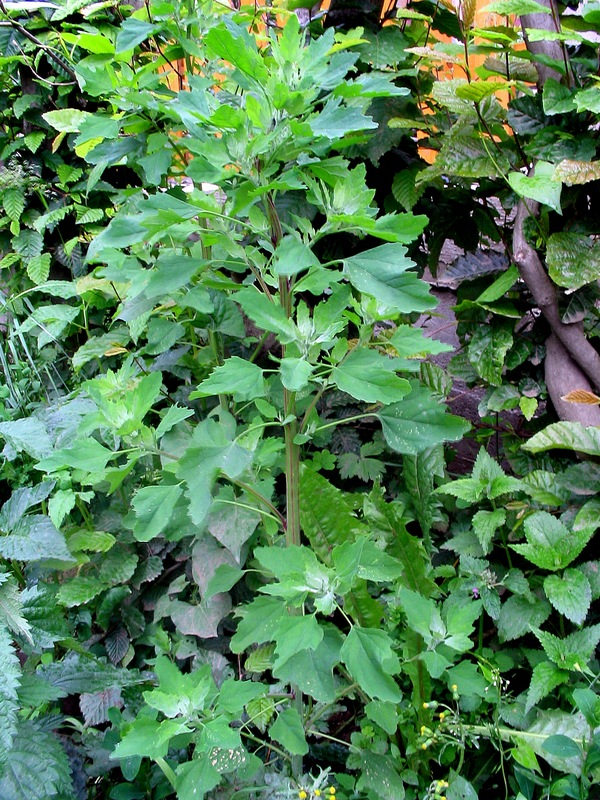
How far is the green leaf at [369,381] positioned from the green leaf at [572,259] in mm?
680

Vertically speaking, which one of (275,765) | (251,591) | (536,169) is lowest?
(275,765)

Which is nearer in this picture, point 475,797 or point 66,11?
point 475,797

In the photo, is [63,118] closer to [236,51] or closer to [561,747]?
[236,51]

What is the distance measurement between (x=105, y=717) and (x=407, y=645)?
681 mm

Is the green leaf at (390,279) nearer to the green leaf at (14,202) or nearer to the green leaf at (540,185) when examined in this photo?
the green leaf at (540,185)

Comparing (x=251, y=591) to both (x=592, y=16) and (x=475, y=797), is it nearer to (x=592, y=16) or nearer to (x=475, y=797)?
(x=475, y=797)

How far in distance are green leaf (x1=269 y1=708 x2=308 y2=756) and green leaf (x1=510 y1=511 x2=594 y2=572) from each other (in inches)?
21.9

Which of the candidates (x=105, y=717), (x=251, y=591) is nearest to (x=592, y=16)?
(x=251, y=591)

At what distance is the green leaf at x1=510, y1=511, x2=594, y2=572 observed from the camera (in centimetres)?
128

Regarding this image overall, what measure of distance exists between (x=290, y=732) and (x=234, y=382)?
22.6 inches

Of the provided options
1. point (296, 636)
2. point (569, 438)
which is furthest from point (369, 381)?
point (569, 438)

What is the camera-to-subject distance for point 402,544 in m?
1.32

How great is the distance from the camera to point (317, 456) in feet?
5.26

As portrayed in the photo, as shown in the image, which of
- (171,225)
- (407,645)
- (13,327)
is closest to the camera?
(171,225)
